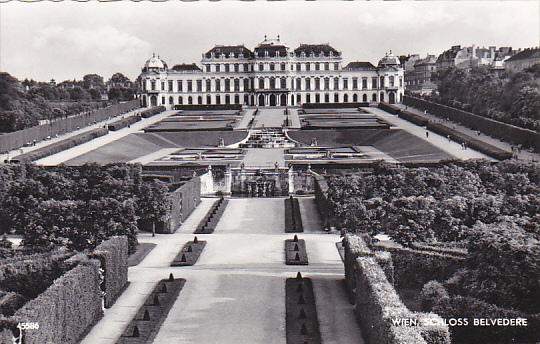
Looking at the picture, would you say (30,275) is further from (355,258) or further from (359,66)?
(359,66)

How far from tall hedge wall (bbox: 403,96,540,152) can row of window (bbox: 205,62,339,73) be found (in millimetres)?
28558

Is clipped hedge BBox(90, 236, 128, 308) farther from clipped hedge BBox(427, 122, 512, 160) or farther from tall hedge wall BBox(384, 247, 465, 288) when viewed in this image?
clipped hedge BBox(427, 122, 512, 160)

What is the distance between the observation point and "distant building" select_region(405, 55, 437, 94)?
432 feet

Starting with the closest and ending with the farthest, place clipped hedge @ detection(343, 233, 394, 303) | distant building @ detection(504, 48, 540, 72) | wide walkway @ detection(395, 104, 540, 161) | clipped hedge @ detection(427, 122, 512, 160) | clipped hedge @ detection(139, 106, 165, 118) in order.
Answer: clipped hedge @ detection(343, 233, 394, 303) < clipped hedge @ detection(427, 122, 512, 160) < wide walkway @ detection(395, 104, 540, 161) < clipped hedge @ detection(139, 106, 165, 118) < distant building @ detection(504, 48, 540, 72)

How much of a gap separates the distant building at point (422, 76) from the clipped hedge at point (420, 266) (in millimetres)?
114208

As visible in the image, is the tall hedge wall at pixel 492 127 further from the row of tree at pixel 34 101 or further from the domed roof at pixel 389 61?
the row of tree at pixel 34 101

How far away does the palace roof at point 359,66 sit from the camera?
10761 centimetres

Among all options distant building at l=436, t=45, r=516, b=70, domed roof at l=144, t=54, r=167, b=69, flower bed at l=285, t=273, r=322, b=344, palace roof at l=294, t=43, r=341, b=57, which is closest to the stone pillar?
flower bed at l=285, t=273, r=322, b=344

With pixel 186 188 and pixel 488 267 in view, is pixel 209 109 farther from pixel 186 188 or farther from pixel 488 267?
pixel 488 267

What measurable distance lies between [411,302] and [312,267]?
17.0 feet

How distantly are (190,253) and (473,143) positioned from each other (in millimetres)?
28404

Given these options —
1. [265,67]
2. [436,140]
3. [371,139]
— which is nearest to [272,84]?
[265,67]

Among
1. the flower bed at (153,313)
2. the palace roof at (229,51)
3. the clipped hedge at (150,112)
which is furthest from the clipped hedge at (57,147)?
the palace roof at (229,51)

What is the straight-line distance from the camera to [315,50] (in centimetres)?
10688
